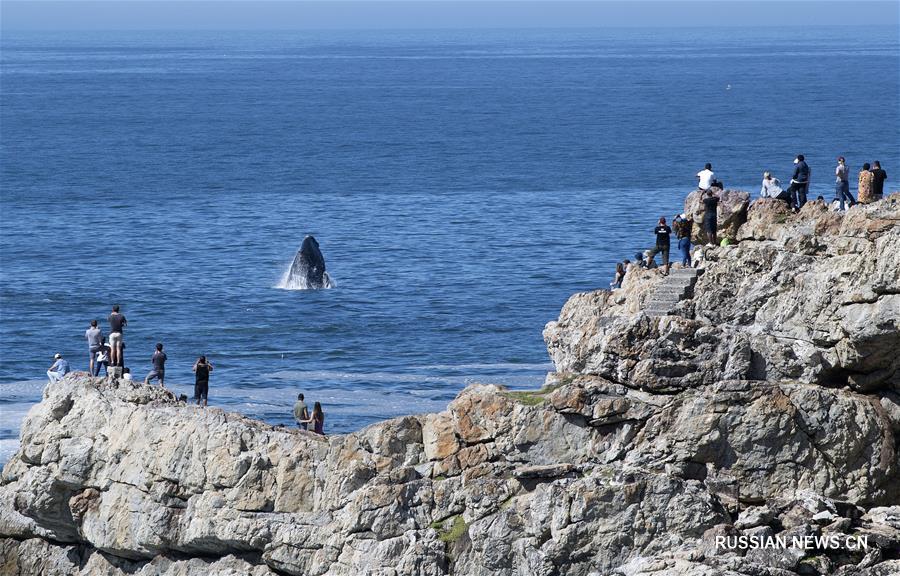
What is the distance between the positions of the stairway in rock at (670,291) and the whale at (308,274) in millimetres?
49472

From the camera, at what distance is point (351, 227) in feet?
351

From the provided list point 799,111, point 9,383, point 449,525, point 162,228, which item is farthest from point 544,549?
point 799,111

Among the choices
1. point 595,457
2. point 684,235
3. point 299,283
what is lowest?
point 299,283

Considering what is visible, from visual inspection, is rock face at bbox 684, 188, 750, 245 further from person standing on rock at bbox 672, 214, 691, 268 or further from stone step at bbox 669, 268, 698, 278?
stone step at bbox 669, 268, 698, 278

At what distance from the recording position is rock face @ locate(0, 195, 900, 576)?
Result: 104 feet

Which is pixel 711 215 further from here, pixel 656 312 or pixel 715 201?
pixel 656 312

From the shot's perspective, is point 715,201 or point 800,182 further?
point 800,182

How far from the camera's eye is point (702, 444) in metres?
32.9

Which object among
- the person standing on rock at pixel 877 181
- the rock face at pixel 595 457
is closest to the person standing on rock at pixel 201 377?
the rock face at pixel 595 457

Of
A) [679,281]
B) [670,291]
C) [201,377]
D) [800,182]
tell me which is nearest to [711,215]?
[800,182]

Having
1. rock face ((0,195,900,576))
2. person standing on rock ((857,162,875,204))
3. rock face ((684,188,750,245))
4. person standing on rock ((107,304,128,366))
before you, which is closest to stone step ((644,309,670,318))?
rock face ((0,195,900,576))

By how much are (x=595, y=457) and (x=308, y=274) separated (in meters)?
55.8

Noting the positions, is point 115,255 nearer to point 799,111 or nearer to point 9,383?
point 9,383

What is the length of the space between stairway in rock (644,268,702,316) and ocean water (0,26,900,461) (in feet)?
65.6
